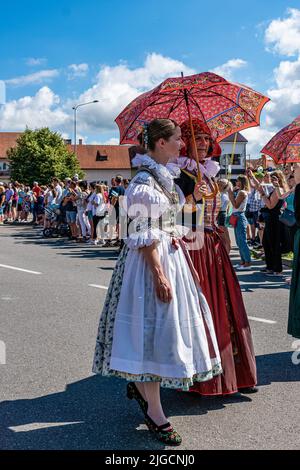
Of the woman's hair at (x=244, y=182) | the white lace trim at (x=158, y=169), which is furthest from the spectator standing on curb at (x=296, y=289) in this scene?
the woman's hair at (x=244, y=182)

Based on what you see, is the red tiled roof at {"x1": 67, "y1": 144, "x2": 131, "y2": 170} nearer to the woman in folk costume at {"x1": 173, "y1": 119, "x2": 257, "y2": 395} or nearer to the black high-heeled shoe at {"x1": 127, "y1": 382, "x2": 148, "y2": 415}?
the woman in folk costume at {"x1": 173, "y1": 119, "x2": 257, "y2": 395}

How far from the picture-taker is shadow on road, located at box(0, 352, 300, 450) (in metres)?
3.48

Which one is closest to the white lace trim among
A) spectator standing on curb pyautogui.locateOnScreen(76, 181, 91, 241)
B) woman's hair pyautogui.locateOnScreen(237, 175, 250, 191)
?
woman's hair pyautogui.locateOnScreen(237, 175, 250, 191)

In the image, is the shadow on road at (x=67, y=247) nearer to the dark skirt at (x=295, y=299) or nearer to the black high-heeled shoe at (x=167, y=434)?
the dark skirt at (x=295, y=299)

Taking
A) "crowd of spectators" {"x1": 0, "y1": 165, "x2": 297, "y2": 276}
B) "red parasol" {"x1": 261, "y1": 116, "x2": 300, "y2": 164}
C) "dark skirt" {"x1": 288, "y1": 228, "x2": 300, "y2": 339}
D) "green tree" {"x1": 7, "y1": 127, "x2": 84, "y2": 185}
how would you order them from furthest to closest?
"green tree" {"x1": 7, "y1": 127, "x2": 84, "y2": 185}, "crowd of spectators" {"x1": 0, "y1": 165, "x2": 297, "y2": 276}, "red parasol" {"x1": 261, "y1": 116, "x2": 300, "y2": 164}, "dark skirt" {"x1": 288, "y1": 228, "x2": 300, "y2": 339}

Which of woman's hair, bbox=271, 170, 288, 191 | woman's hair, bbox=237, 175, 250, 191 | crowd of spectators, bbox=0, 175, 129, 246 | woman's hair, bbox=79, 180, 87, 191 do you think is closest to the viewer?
woman's hair, bbox=271, 170, 288, 191

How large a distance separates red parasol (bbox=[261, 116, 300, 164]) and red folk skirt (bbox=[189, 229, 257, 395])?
407 cm

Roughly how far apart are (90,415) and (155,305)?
3.14ft

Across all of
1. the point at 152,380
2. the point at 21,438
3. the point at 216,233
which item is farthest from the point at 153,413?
the point at 216,233

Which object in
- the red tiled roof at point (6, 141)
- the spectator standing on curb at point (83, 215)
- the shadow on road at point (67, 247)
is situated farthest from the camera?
the red tiled roof at point (6, 141)

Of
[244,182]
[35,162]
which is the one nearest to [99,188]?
[244,182]

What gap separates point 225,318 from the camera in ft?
13.8

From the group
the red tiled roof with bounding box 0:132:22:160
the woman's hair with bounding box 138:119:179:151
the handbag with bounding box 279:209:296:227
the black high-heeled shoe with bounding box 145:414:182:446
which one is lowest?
the black high-heeled shoe with bounding box 145:414:182:446

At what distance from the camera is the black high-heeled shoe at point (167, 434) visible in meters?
3.44
